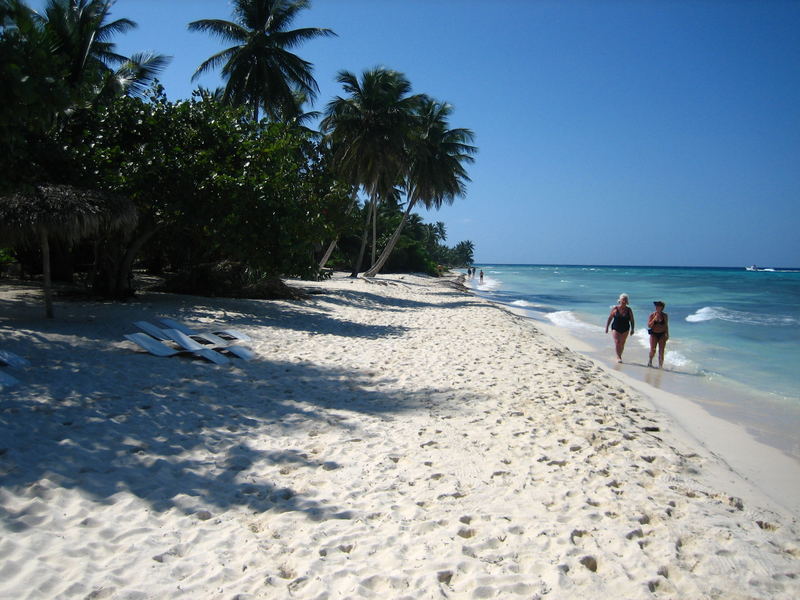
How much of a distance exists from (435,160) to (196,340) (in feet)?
73.2

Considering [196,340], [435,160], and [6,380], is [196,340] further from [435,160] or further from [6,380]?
[435,160]

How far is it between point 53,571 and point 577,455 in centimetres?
380

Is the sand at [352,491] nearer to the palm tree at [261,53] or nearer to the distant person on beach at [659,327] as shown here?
the distant person on beach at [659,327]

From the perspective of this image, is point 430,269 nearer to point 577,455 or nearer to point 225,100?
point 225,100

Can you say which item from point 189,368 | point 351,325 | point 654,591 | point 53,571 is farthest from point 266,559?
point 351,325

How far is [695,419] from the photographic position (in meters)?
6.68

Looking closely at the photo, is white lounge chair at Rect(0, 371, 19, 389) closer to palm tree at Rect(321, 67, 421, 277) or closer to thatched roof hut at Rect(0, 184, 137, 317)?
thatched roof hut at Rect(0, 184, 137, 317)

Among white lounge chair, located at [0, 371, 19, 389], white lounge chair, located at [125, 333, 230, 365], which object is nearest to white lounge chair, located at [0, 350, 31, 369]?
white lounge chair, located at [0, 371, 19, 389]

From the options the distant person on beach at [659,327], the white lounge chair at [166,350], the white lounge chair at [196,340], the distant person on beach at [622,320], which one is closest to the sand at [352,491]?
the white lounge chair at [166,350]

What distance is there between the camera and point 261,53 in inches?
734

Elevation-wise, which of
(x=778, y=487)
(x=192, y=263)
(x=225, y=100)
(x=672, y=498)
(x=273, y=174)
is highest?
(x=225, y=100)

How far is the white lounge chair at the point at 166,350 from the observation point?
680 centimetres

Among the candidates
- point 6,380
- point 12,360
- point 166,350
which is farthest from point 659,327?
point 12,360

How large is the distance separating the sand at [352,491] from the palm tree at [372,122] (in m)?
18.3
